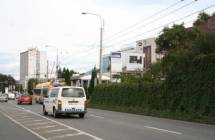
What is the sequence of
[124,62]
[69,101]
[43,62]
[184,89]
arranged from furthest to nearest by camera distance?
[43,62]
[124,62]
[184,89]
[69,101]

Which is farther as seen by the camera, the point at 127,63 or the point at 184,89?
the point at 127,63

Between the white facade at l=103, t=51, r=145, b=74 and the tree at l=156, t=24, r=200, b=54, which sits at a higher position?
the tree at l=156, t=24, r=200, b=54

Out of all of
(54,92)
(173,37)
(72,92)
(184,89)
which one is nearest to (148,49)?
(173,37)

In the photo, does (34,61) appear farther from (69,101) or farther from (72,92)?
(69,101)

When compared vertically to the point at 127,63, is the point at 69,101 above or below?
below

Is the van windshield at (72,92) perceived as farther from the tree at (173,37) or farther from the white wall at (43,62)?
the white wall at (43,62)

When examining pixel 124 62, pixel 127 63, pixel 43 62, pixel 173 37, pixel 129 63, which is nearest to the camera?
pixel 173 37

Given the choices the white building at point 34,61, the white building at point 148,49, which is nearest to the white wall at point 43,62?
the white building at point 34,61

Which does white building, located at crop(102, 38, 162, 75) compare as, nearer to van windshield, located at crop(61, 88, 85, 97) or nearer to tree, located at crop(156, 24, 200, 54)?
tree, located at crop(156, 24, 200, 54)

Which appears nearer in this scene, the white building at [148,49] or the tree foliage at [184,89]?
the tree foliage at [184,89]

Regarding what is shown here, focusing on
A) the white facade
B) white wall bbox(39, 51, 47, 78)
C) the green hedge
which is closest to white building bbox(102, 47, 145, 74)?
the white facade

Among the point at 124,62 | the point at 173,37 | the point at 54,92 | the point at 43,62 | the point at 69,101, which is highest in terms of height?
the point at 173,37

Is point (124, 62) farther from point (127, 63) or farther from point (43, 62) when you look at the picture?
point (43, 62)

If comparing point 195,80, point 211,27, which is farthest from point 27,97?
point 195,80
